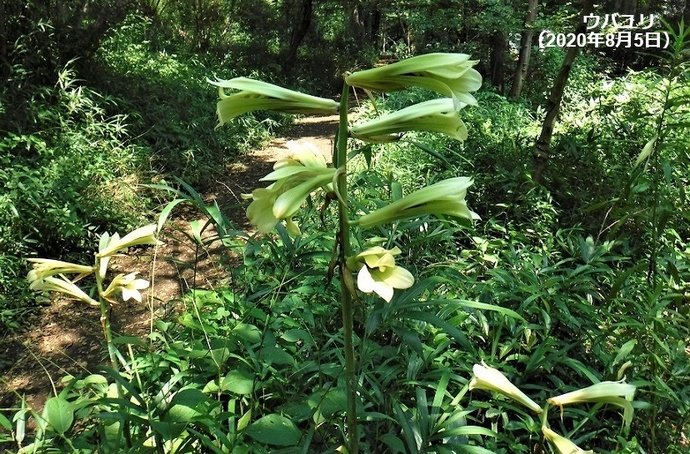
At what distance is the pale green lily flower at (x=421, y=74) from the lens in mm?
734

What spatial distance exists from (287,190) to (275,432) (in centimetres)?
59

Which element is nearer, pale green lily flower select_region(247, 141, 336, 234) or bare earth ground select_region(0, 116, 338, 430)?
pale green lily flower select_region(247, 141, 336, 234)

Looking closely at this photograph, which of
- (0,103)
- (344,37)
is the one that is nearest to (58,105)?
(0,103)

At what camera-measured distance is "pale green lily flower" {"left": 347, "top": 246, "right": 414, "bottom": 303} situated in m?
0.71

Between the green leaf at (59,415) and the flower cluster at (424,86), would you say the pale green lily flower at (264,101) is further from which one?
the green leaf at (59,415)

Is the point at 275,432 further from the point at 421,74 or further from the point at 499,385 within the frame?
the point at 421,74

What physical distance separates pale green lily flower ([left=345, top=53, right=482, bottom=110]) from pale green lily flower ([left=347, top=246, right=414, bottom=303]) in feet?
0.83

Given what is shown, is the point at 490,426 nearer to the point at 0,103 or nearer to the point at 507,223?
the point at 507,223

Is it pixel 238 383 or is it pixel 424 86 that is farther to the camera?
pixel 238 383

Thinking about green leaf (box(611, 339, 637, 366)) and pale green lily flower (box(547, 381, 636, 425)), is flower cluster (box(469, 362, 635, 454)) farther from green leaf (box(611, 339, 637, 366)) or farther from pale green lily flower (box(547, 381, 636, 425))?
green leaf (box(611, 339, 637, 366))

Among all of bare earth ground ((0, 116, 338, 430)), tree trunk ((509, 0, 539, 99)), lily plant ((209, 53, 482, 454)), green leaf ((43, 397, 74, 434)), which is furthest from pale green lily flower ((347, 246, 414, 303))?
tree trunk ((509, 0, 539, 99))

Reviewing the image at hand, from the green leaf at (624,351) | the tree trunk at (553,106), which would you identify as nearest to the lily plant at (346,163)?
the green leaf at (624,351)

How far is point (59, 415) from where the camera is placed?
3.59 ft

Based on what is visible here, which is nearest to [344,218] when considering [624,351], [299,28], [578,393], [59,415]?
[578,393]
